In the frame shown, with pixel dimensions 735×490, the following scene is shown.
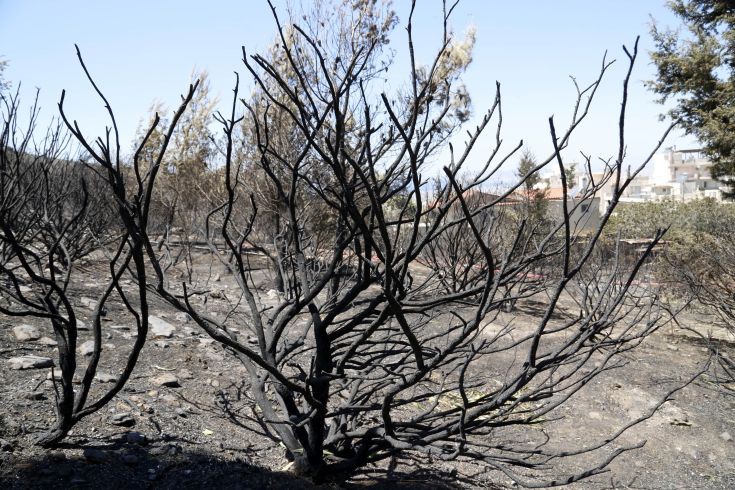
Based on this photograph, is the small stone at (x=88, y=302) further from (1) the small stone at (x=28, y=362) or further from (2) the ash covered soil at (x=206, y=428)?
(1) the small stone at (x=28, y=362)

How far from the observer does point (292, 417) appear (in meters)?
2.60

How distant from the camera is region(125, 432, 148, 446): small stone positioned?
126 inches

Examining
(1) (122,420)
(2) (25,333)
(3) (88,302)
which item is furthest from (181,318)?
(1) (122,420)

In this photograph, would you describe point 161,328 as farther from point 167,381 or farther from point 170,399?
point 170,399

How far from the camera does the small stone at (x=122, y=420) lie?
11.1 feet

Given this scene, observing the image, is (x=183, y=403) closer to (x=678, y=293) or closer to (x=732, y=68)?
(x=678, y=293)

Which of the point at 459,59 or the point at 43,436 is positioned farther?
the point at 459,59

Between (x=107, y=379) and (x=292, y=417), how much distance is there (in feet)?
7.72

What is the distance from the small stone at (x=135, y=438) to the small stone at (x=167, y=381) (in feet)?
4.39

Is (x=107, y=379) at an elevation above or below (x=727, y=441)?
above

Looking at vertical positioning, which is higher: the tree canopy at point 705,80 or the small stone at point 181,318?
the tree canopy at point 705,80

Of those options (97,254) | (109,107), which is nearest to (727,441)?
(109,107)

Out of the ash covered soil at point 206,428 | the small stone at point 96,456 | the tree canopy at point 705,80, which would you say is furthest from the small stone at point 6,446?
the tree canopy at point 705,80

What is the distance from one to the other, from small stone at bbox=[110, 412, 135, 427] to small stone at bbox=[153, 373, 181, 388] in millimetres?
1094
